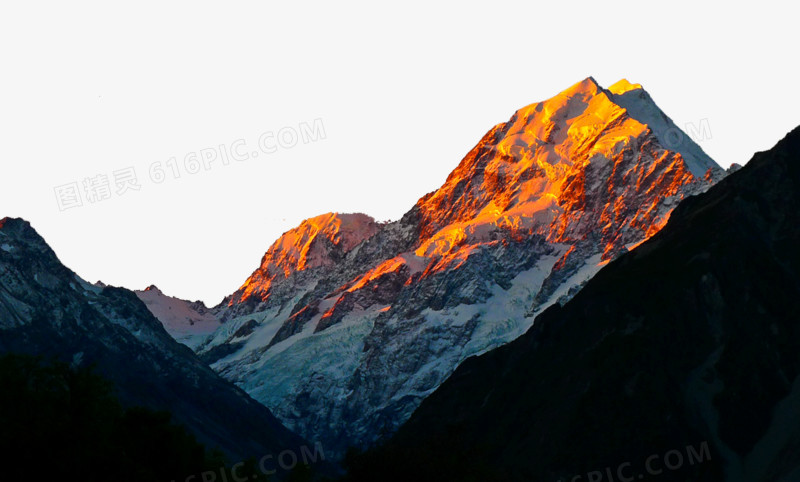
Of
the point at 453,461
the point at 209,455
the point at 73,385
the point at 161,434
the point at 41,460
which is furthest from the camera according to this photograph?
the point at 209,455

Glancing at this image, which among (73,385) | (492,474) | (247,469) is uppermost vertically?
(73,385)

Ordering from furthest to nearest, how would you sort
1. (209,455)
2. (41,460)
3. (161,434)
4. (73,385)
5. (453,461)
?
(209,455)
(453,461)
(161,434)
(73,385)
(41,460)

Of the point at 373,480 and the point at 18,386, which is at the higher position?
the point at 18,386

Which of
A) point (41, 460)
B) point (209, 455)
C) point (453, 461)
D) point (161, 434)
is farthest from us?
point (209, 455)

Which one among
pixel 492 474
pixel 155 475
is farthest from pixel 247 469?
pixel 492 474

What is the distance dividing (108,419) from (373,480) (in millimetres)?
27852

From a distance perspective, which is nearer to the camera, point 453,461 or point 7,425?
point 7,425

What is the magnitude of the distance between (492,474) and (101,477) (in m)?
41.4

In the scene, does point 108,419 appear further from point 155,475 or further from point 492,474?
point 492,474

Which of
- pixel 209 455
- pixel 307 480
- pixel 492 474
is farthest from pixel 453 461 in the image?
pixel 209 455

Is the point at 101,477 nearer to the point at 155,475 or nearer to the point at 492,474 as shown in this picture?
the point at 155,475

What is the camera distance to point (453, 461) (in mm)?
122938

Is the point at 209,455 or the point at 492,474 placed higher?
the point at 209,455

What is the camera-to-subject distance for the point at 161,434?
114188 mm
